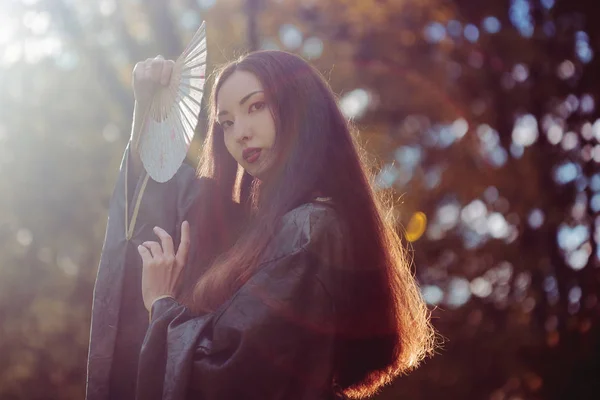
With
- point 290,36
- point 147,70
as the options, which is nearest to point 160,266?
point 147,70

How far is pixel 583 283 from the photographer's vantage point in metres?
8.51

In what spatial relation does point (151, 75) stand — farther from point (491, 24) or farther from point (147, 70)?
point (491, 24)

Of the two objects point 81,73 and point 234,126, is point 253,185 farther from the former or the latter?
point 81,73

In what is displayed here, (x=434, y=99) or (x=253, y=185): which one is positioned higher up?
(x=253, y=185)

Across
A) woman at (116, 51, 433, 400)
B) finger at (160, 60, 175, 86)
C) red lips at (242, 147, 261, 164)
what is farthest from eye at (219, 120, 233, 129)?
finger at (160, 60, 175, 86)

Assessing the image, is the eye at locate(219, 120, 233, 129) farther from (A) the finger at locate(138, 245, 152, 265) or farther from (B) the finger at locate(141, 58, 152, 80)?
(A) the finger at locate(138, 245, 152, 265)

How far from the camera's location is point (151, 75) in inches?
95.4

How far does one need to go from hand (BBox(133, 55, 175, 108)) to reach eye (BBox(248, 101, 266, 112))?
0.33 meters

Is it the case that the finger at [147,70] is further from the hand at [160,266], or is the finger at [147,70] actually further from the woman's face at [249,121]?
the hand at [160,266]

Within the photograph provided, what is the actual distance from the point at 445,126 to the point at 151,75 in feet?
22.2

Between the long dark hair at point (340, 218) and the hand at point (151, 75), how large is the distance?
170mm

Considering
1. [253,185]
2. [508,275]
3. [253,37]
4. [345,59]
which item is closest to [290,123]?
[253,185]

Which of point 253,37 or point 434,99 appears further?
point 434,99

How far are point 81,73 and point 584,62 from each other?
6098 mm
